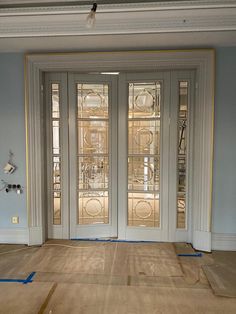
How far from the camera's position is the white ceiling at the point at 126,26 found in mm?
2445

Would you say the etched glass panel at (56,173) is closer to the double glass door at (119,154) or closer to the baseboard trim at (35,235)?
the double glass door at (119,154)

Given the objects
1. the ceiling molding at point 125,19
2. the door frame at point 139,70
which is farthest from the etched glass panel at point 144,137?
the ceiling molding at point 125,19

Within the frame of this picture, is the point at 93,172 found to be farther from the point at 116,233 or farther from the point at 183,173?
the point at 183,173

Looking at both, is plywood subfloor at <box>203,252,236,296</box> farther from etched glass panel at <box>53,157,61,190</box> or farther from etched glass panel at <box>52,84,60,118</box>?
etched glass panel at <box>52,84,60,118</box>

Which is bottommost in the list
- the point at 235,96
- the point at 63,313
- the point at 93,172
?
the point at 63,313

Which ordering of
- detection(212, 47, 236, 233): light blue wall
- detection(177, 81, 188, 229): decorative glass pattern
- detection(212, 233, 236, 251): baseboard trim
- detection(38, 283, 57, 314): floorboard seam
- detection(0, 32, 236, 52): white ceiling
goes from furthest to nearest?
detection(177, 81, 188, 229): decorative glass pattern → detection(212, 233, 236, 251): baseboard trim → detection(212, 47, 236, 233): light blue wall → detection(0, 32, 236, 52): white ceiling → detection(38, 283, 57, 314): floorboard seam

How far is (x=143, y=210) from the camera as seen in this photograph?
11.4 ft

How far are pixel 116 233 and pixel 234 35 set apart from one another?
290cm

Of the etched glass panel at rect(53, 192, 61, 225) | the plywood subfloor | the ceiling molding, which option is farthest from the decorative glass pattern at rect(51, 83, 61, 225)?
the plywood subfloor

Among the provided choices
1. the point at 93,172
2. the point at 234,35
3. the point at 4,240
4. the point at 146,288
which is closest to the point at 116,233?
the point at 93,172

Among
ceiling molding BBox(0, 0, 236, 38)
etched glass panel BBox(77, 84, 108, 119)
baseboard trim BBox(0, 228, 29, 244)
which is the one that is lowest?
baseboard trim BBox(0, 228, 29, 244)

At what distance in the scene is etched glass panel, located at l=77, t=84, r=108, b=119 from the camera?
3.41 meters

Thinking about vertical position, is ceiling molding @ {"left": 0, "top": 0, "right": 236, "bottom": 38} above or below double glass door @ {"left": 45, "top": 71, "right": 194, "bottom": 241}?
above

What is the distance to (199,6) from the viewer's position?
7.89 ft
